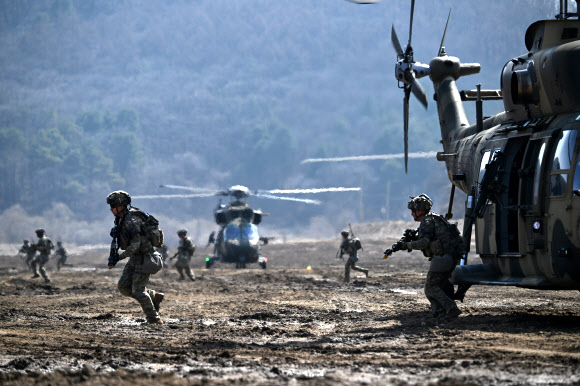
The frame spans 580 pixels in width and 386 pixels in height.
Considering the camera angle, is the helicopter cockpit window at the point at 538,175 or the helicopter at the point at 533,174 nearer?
the helicopter at the point at 533,174

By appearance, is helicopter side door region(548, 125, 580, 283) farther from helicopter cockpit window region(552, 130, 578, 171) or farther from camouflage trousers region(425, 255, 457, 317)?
camouflage trousers region(425, 255, 457, 317)

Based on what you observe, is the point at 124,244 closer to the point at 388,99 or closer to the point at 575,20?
the point at 575,20

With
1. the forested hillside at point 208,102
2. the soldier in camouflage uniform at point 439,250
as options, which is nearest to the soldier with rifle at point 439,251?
the soldier in camouflage uniform at point 439,250

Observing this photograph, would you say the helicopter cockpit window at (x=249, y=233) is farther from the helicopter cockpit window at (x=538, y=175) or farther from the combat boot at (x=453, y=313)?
the helicopter cockpit window at (x=538, y=175)

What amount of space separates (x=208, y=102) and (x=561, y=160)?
104506 millimetres

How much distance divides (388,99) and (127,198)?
10103 cm

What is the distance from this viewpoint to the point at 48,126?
10369cm

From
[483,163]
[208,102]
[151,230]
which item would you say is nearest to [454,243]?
[483,163]

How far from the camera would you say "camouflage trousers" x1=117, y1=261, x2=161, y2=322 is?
1038 cm

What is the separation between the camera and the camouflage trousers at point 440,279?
10.0 metres

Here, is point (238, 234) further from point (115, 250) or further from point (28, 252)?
point (115, 250)

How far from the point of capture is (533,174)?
371 inches

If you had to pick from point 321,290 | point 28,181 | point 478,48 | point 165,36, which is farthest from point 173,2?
point 321,290

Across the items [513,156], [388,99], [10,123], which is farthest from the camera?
[388,99]
